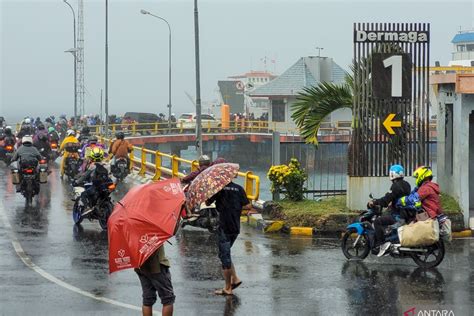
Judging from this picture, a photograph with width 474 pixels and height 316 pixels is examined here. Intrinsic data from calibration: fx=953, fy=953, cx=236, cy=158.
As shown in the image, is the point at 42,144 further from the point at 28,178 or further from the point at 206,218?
the point at 206,218

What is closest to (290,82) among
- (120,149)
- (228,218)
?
(120,149)

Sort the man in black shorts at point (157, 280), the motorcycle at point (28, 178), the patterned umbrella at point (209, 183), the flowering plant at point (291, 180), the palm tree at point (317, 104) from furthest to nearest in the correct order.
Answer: the motorcycle at point (28, 178) → the palm tree at point (317, 104) → the flowering plant at point (291, 180) → the patterned umbrella at point (209, 183) → the man in black shorts at point (157, 280)

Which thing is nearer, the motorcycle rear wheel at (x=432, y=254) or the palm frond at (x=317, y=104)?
the motorcycle rear wheel at (x=432, y=254)

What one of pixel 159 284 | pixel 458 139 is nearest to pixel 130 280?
pixel 159 284

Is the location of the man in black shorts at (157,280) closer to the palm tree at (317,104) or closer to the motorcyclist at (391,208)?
the motorcyclist at (391,208)

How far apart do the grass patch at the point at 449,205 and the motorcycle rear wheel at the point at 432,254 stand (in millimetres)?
4149

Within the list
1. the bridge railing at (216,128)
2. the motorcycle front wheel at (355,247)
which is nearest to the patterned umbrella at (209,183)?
the motorcycle front wheel at (355,247)

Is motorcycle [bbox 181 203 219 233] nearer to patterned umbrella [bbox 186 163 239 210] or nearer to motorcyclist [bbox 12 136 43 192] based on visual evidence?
patterned umbrella [bbox 186 163 239 210]

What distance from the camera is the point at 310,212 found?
59.7ft

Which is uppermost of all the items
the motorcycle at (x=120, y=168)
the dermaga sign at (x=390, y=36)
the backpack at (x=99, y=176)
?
the dermaga sign at (x=390, y=36)

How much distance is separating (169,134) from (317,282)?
6619 cm

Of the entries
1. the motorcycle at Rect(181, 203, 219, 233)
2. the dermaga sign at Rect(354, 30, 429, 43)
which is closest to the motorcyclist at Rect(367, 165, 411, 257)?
the motorcycle at Rect(181, 203, 219, 233)

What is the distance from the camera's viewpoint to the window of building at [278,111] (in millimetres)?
82312

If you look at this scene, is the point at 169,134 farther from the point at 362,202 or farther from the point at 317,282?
the point at 317,282
